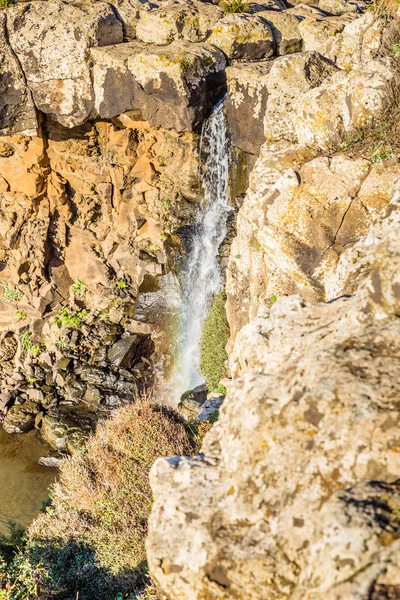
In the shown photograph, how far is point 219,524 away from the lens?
12.0ft

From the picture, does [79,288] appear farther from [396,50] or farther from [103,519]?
[396,50]

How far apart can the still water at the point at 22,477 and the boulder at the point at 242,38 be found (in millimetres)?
12553

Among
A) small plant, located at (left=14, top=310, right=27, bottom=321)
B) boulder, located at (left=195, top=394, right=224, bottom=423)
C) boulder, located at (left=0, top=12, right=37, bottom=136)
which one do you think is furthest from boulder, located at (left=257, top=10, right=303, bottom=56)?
small plant, located at (left=14, top=310, right=27, bottom=321)

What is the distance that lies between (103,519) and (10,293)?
11866 mm

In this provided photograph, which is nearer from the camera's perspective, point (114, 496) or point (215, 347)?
point (114, 496)

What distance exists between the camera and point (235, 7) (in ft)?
49.5

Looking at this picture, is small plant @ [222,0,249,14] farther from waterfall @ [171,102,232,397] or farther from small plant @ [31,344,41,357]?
small plant @ [31,344,41,357]

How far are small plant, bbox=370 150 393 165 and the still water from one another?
1066 cm

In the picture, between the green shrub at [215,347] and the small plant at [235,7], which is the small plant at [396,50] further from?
the small plant at [235,7]

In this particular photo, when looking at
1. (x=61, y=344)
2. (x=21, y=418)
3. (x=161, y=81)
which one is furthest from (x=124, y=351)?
(x=161, y=81)

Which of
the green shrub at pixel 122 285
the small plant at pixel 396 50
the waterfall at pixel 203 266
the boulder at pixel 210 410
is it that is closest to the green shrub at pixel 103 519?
the boulder at pixel 210 410

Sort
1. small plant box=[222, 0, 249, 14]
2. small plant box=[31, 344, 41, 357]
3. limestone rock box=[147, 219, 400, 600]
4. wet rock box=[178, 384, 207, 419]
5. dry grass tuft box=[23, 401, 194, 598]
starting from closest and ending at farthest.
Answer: limestone rock box=[147, 219, 400, 600], dry grass tuft box=[23, 401, 194, 598], wet rock box=[178, 384, 207, 419], small plant box=[222, 0, 249, 14], small plant box=[31, 344, 41, 357]

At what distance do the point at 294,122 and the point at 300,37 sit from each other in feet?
24.6

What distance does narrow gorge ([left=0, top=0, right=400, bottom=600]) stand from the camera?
3482mm
